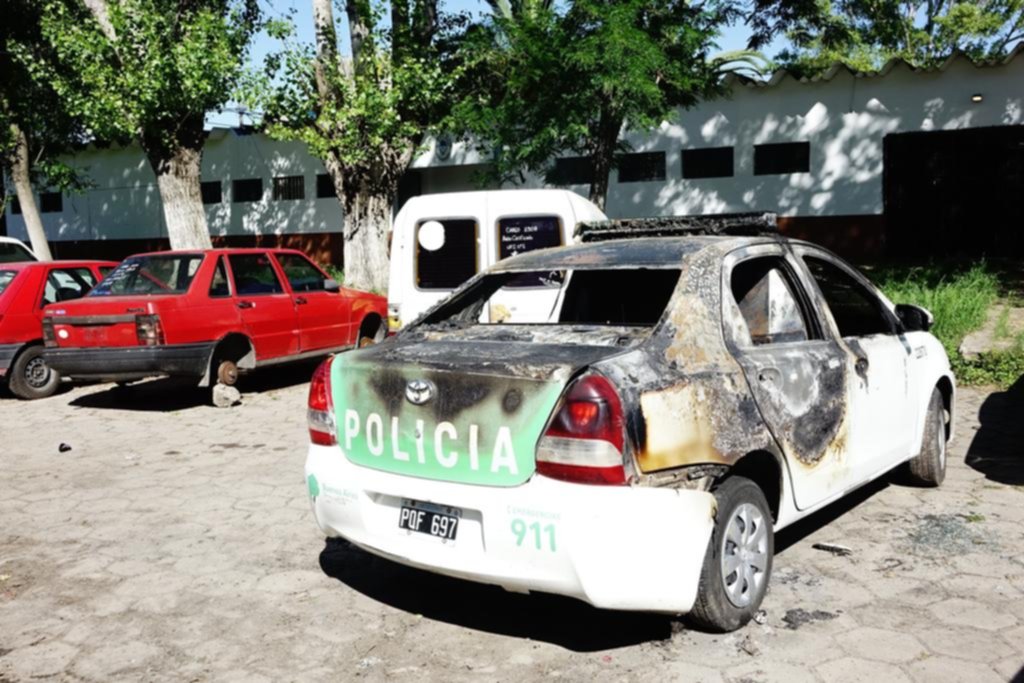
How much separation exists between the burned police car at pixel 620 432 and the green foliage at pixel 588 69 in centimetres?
950

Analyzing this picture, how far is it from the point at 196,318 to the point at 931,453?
7.07 m

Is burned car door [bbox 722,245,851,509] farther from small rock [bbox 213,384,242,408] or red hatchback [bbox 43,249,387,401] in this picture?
small rock [bbox 213,384,242,408]

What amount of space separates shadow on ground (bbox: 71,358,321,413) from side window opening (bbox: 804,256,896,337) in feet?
21.9

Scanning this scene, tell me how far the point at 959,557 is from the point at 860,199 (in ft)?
57.8

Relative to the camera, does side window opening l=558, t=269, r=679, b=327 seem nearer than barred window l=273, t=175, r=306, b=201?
Yes

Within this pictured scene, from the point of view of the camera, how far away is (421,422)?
3879mm

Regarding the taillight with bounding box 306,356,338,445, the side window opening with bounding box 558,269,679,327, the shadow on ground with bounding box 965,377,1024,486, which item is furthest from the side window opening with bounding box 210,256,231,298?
the shadow on ground with bounding box 965,377,1024,486

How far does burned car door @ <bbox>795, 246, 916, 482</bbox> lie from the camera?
4930 millimetres

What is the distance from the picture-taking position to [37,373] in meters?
11.4

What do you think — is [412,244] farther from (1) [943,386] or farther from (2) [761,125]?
(2) [761,125]

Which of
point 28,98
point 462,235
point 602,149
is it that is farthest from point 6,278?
point 28,98

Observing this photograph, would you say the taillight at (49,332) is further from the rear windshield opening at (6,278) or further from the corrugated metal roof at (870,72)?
the corrugated metal roof at (870,72)

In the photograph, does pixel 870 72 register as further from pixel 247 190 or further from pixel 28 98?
pixel 28 98

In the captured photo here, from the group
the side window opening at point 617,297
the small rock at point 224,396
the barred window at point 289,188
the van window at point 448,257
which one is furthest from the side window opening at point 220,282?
the barred window at point 289,188
